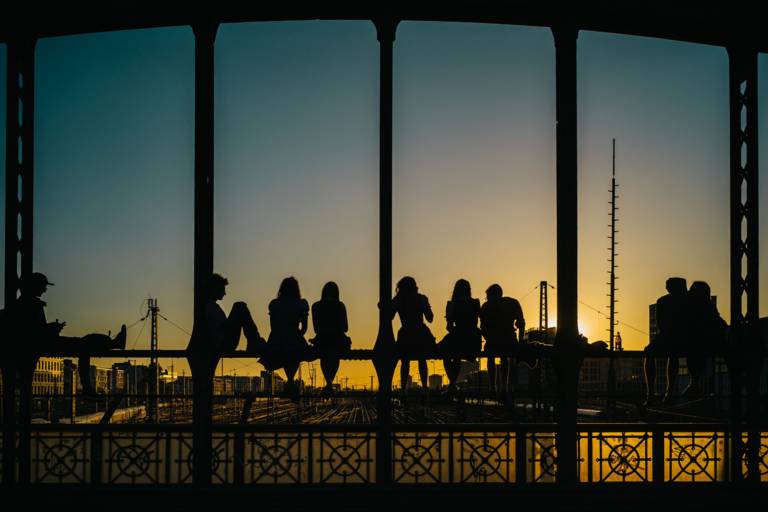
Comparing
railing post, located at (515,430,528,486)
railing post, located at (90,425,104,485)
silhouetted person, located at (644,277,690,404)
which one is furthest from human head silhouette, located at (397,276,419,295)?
railing post, located at (90,425,104,485)

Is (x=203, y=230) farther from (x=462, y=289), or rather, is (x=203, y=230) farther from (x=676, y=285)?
(x=676, y=285)

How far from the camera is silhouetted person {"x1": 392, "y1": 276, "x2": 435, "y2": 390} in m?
12.4

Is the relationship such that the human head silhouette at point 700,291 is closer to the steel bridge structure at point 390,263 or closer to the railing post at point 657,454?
the steel bridge structure at point 390,263

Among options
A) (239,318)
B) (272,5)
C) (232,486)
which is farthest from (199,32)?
(232,486)

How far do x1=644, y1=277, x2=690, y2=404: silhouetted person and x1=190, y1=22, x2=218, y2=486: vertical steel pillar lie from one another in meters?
4.94

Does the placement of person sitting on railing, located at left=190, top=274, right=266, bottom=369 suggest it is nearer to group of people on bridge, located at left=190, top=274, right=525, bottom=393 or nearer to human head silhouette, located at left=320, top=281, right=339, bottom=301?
group of people on bridge, located at left=190, top=274, right=525, bottom=393

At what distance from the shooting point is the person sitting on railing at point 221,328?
11.6 metres

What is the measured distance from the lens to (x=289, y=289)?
1239cm

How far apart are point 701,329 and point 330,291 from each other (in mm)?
4335

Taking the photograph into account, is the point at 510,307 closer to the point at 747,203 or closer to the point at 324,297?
the point at 324,297

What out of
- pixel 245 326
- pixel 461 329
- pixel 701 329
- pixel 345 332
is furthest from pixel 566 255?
pixel 245 326

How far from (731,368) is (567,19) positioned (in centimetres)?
442

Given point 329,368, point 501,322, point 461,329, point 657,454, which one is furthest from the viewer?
point 501,322

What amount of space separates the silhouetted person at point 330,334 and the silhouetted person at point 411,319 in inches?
24.3
